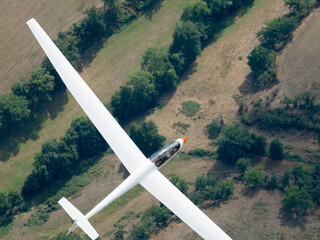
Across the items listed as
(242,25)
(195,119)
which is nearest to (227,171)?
(195,119)

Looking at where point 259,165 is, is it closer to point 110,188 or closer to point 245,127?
point 245,127

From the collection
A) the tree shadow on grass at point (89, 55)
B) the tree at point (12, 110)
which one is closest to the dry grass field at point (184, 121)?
the tree shadow on grass at point (89, 55)

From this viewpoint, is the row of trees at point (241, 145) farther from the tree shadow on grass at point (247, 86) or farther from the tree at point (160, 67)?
the tree at point (160, 67)

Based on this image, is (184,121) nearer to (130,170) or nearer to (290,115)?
(290,115)

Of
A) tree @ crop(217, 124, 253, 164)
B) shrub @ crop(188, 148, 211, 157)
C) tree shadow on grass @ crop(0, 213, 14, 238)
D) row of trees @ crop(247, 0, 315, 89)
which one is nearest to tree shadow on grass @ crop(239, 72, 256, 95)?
row of trees @ crop(247, 0, 315, 89)

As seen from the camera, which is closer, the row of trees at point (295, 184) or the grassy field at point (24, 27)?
the row of trees at point (295, 184)

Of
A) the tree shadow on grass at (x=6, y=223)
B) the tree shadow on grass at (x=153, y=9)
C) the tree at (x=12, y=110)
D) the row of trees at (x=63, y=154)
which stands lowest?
the tree shadow on grass at (x=6, y=223)
